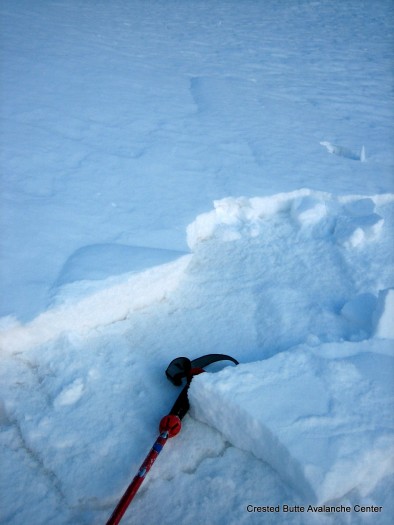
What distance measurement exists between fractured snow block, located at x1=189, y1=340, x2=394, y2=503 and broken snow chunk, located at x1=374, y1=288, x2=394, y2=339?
9 cm

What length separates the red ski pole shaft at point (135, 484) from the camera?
1029 millimetres

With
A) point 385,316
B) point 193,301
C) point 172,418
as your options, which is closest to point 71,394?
point 172,418

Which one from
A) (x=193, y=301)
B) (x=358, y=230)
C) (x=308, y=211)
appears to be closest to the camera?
Answer: (x=193, y=301)

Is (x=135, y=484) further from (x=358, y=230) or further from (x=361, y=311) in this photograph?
(x=358, y=230)

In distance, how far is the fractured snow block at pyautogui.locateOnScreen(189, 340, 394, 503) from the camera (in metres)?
1.12

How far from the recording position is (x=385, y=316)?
148cm

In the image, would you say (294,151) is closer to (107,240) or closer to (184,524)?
(107,240)

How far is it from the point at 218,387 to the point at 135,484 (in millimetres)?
398

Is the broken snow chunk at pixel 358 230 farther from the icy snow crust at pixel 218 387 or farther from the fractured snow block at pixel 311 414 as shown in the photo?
the fractured snow block at pixel 311 414

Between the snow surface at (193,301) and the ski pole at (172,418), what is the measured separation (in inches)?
2.4

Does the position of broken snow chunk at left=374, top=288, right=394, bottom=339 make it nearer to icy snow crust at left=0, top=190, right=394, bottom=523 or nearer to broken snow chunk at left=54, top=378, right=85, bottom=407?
icy snow crust at left=0, top=190, right=394, bottom=523

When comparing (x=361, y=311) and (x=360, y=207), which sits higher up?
(x=360, y=207)

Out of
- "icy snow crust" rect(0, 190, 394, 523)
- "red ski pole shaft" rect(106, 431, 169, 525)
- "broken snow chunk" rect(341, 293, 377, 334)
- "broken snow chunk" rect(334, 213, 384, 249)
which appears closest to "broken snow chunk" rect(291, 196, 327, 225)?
"broken snow chunk" rect(334, 213, 384, 249)

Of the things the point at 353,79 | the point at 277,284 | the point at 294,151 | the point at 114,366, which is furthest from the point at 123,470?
the point at 353,79
